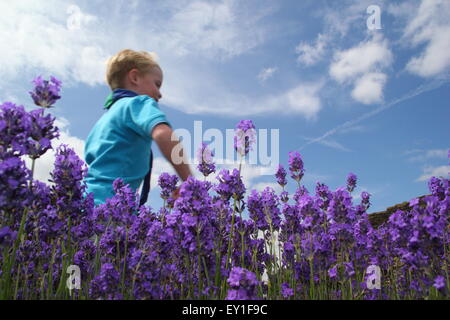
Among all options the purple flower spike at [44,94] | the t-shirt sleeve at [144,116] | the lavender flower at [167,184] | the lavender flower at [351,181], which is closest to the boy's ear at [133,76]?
the t-shirt sleeve at [144,116]

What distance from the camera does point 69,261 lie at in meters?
2.55

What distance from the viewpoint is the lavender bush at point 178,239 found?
1.98 meters

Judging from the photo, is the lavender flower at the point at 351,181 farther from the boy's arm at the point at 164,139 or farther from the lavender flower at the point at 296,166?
the boy's arm at the point at 164,139

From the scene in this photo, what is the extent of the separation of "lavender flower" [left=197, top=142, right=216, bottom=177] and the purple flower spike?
1.57 meters

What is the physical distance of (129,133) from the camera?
3527 mm

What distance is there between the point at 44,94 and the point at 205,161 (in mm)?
1665

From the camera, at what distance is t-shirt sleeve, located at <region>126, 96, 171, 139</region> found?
9.98ft

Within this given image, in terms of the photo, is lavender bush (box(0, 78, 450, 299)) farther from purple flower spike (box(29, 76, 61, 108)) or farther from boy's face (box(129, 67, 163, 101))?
boy's face (box(129, 67, 163, 101))

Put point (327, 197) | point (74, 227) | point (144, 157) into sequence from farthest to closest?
point (144, 157) → point (327, 197) → point (74, 227)

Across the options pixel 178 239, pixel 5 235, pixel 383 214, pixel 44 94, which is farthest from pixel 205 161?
pixel 383 214

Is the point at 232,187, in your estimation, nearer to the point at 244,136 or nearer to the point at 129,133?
the point at 244,136

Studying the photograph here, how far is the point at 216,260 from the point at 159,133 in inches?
41.8

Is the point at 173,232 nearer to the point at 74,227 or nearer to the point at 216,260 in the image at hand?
the point at 216,260
